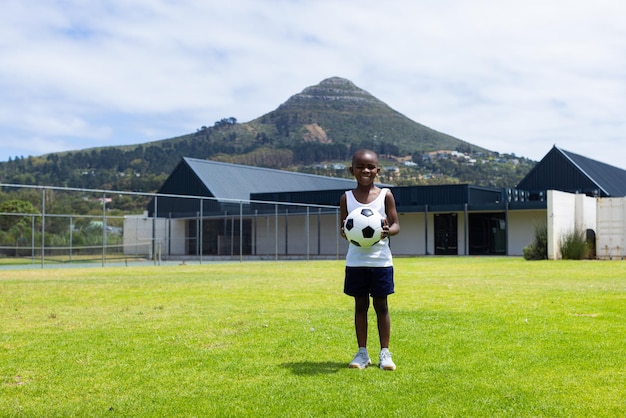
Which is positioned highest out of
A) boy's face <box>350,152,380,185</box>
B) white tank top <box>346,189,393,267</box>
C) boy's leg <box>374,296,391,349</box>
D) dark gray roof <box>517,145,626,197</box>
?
dark gray roof <box>517,145,626,197</box>

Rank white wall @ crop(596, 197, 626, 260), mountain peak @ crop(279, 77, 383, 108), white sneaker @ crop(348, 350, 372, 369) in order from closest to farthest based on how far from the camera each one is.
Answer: white sneaker @ crop(348, 350, 372, 369)
white wall @ crop(596, 197, 626, 260)
mountain peak @ crop(279, 77, 383, 108)

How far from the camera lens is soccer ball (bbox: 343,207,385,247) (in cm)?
522

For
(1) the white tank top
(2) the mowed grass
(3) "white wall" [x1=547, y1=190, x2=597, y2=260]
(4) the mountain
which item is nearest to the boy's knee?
(1) the white tank top

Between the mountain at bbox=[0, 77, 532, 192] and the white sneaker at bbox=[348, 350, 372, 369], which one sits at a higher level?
the mountain at bbox=[0, 77, 532, 192]

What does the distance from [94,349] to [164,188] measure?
4065 cm

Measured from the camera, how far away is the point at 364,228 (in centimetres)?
522

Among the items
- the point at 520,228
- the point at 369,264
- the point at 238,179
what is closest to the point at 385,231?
the point at 369,264

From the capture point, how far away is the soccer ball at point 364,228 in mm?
5219

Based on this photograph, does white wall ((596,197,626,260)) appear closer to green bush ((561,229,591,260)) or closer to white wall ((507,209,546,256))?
green bush ((561,229,591,260))

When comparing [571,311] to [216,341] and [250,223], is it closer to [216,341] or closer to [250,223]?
[216,341]

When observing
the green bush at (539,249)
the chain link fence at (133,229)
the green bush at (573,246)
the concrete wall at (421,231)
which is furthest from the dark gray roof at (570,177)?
the green bush at (539,249)

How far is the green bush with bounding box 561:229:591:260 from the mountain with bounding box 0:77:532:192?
184 feet

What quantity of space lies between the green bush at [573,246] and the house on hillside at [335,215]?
9853 millimetres

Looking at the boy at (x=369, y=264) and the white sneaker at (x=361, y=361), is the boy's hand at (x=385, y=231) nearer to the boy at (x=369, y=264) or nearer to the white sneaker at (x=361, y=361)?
the boy at (x=369, y=264)
